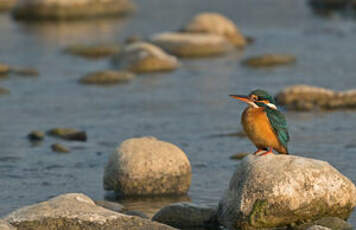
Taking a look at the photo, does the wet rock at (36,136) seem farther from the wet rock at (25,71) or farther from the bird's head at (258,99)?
the wet rock at (25,71)

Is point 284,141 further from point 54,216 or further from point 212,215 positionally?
point 54,216

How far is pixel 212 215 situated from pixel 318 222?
5.91ft

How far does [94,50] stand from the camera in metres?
36.3

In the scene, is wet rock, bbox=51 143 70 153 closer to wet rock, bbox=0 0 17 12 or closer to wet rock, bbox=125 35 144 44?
wet rock, bbox=125 35 144 44

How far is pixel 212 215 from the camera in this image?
600 inches

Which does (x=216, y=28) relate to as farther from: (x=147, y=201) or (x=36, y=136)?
(x=147, y=201)

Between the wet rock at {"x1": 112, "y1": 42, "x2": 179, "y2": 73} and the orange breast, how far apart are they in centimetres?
1707

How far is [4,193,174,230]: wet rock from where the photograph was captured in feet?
44.6

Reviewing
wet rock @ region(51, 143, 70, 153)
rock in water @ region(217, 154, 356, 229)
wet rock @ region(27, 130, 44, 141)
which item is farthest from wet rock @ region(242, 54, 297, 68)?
rock in water @ region(217, 154, 356, 229)

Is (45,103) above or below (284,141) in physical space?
below

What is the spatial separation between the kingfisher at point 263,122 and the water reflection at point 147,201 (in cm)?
250

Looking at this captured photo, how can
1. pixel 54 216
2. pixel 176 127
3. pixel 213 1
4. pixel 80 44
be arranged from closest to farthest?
pixel 54 216 → pixel 176 127 → pixel 80 44 → pixel 213 1

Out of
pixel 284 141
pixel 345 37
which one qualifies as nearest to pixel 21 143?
pixel 284 141

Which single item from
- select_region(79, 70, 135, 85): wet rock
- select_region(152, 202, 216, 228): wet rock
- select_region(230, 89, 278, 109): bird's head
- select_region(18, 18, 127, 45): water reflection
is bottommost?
select_region(18, 18, 127, 45): water reflection
